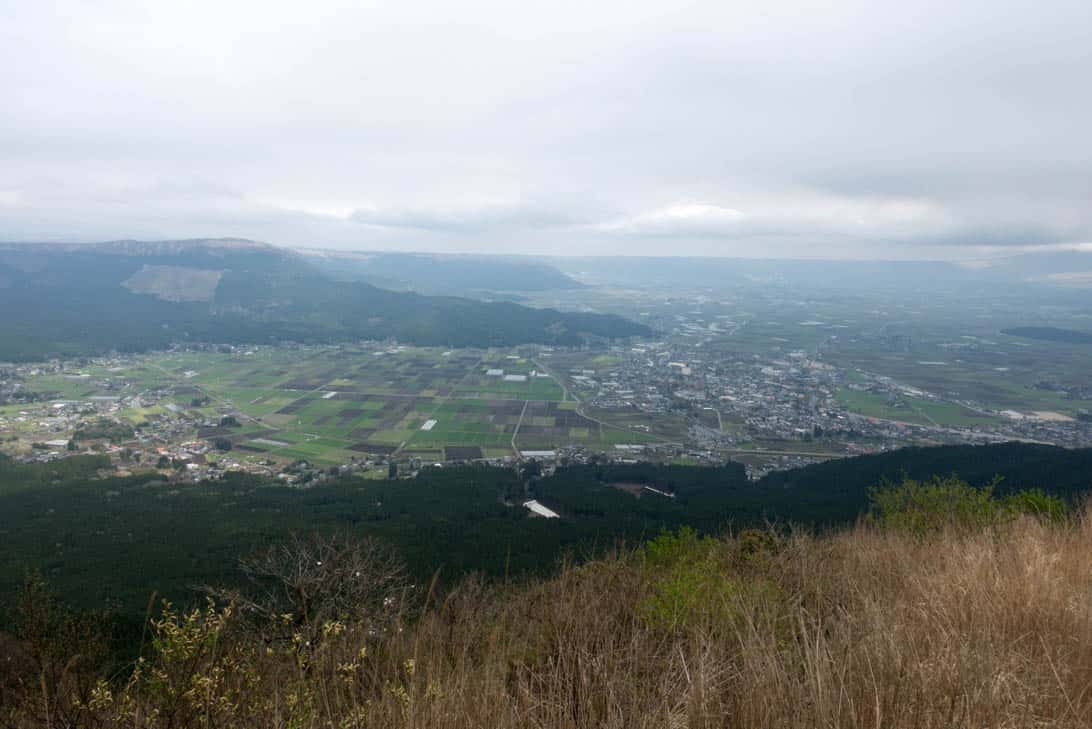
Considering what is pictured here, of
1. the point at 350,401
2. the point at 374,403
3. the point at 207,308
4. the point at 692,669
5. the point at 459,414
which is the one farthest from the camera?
the point at 207,308

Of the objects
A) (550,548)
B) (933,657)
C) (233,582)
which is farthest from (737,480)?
(933,657)

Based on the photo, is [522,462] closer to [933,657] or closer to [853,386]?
[933,657]

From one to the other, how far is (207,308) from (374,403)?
97.8 meters

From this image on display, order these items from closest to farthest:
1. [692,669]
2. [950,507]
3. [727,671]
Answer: [727,671]
[692,669]
[950,507]

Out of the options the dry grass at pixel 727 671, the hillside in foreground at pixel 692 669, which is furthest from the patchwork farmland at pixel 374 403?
the dry grass at pixel 727 671

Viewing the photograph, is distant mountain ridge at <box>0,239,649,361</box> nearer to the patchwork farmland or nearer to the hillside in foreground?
the patchwork farmland

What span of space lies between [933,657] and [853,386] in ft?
272

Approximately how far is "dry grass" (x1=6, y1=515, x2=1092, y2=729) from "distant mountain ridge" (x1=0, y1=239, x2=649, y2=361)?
10940 cm

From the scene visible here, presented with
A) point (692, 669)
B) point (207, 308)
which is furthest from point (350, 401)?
point (207, 308)

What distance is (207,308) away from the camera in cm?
13375

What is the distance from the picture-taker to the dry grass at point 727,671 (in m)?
2.17

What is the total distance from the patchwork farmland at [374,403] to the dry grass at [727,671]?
42.9 metres

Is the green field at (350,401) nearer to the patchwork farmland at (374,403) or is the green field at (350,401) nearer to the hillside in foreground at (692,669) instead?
the patchwork farmland at (374,403)

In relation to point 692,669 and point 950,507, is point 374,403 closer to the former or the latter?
point 950,507
